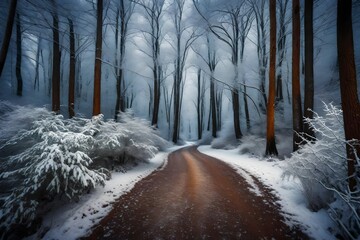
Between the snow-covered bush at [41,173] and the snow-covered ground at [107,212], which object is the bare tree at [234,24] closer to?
the snow-covered ground at [107,212]

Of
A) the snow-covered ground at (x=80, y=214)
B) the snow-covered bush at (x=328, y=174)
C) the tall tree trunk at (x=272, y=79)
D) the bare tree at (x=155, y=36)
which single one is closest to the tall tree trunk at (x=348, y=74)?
the snow-covered bush at (x=328, y=174)

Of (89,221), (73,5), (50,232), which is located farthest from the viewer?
(73,5)

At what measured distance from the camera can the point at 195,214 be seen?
12.1ft

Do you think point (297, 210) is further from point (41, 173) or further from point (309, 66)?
point (309, 66)

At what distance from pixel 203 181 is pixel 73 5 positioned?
12.1 meters

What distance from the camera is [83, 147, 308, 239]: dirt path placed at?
302 centimetres

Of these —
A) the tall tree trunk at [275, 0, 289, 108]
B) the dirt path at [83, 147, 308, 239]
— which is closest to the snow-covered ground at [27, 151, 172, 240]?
the dirt path at [83, 147, 308, 239]

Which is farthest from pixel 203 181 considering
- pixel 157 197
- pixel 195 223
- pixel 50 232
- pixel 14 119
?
pixel 14 119

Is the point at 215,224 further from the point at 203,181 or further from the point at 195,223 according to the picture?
the point at 203,181

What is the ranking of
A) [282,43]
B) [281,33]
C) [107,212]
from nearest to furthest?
1. [107,212]
2. [281,33]
3. [282,43]

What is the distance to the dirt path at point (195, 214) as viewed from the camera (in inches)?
119

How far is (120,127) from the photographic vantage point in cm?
755

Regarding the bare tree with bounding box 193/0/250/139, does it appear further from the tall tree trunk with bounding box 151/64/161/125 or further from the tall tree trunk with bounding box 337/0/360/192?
the tall tree trunk with bounding box 337/0/360/192

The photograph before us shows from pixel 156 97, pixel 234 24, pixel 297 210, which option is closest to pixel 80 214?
pixel 297 210
